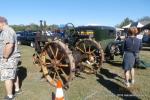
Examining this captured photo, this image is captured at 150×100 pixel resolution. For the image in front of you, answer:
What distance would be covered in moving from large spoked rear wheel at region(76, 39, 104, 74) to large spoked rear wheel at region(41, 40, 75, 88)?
1.51 meters

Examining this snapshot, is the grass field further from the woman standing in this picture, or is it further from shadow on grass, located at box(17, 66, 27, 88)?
the woman standing

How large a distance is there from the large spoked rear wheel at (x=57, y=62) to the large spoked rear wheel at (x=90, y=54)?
1.51m

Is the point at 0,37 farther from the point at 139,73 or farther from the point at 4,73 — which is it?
the point at 139,73

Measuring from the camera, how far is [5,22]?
6289 millimetres

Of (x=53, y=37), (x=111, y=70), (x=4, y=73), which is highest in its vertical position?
(x=53, y=37)

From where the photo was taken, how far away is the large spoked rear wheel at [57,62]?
7363 millimetres

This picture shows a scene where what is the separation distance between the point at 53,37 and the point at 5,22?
2.31m

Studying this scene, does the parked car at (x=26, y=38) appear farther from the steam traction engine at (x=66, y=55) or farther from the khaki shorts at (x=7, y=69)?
the khaki shorts at (x=7, y=69)

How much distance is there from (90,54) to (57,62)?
2.48m

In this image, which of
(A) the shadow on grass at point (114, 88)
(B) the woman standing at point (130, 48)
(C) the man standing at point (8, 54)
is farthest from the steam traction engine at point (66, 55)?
(C) the man standing at point (8, 54)

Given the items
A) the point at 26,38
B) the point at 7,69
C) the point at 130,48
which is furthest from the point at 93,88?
the point at 26,38

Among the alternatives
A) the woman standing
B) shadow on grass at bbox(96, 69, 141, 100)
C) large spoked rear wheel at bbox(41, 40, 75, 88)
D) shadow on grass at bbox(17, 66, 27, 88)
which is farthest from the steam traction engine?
the woman standing

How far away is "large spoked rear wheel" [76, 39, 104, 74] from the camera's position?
9867 millimetres

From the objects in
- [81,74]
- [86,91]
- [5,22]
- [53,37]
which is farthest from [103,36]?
[5,22]
